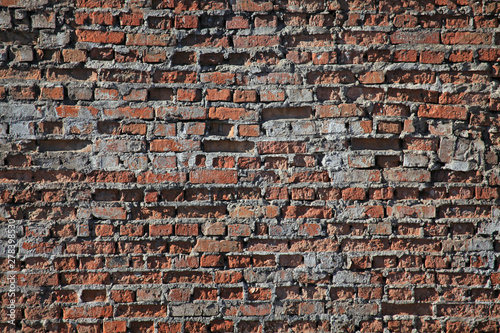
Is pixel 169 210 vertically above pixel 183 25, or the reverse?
pixel 183 25

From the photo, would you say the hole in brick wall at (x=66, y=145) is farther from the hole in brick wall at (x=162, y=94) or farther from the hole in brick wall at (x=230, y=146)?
the hole in brick wall at (x=230, y=146)

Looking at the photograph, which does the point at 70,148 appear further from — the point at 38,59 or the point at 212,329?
the point at 212,329

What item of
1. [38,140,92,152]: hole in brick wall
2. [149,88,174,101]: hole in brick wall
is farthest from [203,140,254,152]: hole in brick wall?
[38,140,92,152]: hole in brick wall

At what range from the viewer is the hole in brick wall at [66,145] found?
2.02m

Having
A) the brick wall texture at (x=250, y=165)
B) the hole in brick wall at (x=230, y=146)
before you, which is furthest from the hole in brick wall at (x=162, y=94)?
the hole in brick wall at (x=230, y=146)

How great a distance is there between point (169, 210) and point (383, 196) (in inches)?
46.8

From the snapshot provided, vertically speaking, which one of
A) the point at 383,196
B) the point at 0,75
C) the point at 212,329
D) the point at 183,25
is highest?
the point at 183,25

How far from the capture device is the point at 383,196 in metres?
2.03

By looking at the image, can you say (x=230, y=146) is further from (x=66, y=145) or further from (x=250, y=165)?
(x=66, y=145)

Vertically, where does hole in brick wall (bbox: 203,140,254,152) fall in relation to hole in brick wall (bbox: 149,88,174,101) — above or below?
below

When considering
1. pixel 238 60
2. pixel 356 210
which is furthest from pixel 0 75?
Answer: pixel 356 210

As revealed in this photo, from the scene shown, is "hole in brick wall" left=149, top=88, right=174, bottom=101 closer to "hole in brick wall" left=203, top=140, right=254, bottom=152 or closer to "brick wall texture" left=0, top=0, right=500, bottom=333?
"brick wall texture" left=0, top=0, right=500, bottom=333

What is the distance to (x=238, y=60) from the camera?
2039 millimetres

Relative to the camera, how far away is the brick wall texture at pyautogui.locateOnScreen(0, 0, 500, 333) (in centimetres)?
200
